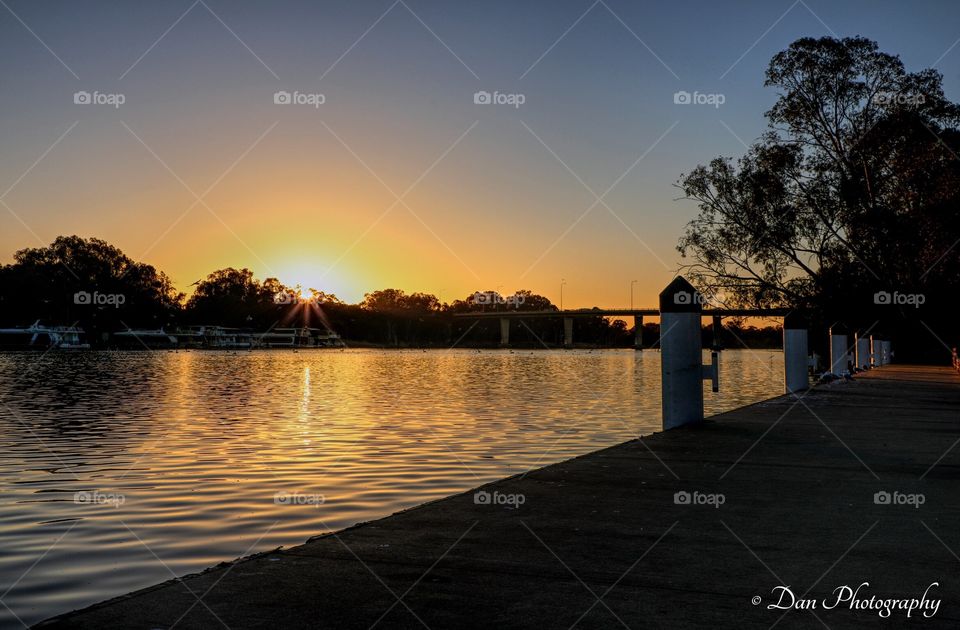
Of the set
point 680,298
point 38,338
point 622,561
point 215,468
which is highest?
point 38,338

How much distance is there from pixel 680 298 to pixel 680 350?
33.5 inches

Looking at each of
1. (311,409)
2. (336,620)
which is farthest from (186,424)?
(336,620)

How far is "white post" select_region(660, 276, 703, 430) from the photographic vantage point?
1446cm

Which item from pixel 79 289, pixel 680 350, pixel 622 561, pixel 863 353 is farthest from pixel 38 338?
pixel 622 561

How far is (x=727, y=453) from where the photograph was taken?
37.4 ft

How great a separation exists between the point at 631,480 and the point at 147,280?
203219mm

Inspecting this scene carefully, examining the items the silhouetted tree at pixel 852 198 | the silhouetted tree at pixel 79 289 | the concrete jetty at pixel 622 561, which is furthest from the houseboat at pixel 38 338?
the concrete jetty at pixel 622 561

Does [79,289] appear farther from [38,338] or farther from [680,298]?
[680,298]

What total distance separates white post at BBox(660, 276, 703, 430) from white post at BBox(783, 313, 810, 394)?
1213cm

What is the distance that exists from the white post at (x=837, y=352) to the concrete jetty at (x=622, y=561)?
89.8 feet

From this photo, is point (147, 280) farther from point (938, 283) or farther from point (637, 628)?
point (637, 628)

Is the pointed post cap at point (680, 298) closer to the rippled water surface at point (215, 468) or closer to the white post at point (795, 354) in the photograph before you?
the rippled water surface at point (215, 468)

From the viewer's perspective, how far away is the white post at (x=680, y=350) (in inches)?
569

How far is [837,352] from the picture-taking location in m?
37.0
